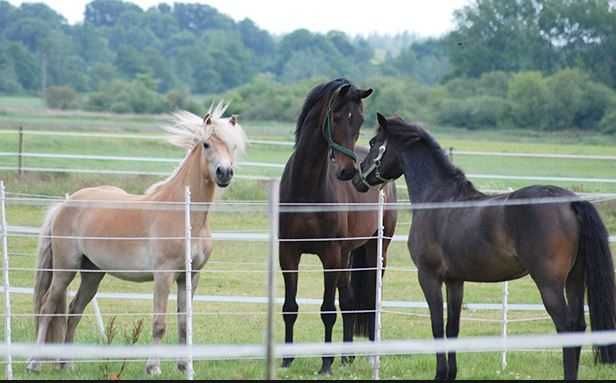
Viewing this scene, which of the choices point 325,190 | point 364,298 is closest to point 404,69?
point 364,298

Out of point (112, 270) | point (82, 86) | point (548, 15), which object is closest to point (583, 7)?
point (548, 15)

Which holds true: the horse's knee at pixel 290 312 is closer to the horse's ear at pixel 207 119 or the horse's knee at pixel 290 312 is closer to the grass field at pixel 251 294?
the grass field at pixel 251 294

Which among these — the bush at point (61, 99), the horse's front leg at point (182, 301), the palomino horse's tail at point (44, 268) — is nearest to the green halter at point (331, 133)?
the horse's front leg at point (182, 301)

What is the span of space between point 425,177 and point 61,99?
49.2m

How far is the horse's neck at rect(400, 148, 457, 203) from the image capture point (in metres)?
7.70

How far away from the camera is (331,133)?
8375 millimetres

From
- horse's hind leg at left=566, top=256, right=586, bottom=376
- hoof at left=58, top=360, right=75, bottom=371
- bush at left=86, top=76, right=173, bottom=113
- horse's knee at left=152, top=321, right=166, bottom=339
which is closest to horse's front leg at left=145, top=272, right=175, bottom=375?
horse's knee at left=152, top=321, right=166, bottom=339

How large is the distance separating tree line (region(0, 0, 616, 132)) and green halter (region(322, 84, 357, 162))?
35.9 m

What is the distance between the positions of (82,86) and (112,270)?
65.3 m

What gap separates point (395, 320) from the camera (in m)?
11.5

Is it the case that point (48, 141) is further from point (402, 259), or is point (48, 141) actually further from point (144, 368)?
point (144, 368)

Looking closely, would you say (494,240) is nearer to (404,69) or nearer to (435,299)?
(435,299)

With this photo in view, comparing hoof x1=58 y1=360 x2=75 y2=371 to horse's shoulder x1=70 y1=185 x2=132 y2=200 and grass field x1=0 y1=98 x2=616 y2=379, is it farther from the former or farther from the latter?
horse's shoulder x1=70 y1=185 x2=132 y2=200

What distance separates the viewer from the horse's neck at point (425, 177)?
7699 mm
